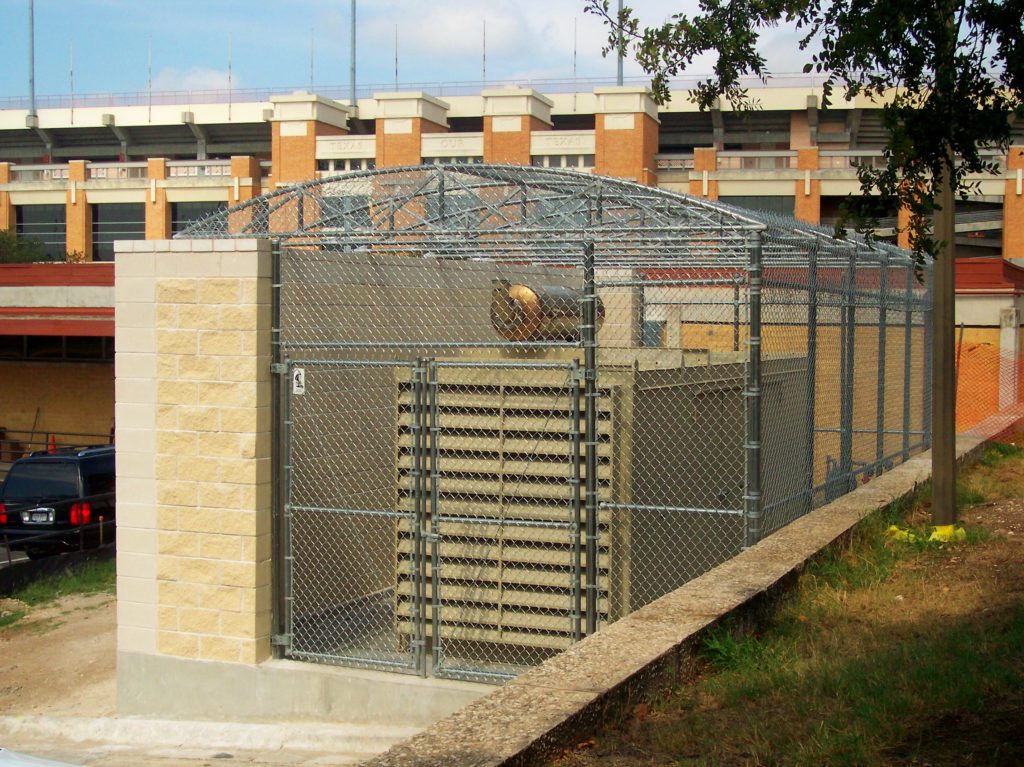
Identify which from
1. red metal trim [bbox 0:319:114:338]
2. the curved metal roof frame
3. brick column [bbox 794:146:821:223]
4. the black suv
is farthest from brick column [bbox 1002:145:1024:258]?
the black suv

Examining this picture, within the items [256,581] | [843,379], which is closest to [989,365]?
[843,379]

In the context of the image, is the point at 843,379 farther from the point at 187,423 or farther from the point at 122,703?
the point at 122,703

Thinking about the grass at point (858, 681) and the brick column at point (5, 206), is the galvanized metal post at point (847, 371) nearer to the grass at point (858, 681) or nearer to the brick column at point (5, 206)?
the grass at point (858, 681)

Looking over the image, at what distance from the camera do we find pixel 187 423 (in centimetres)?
936

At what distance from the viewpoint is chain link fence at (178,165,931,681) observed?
8.76 metres

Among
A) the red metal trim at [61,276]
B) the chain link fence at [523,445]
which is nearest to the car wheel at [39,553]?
the chain link fence at [523,445]

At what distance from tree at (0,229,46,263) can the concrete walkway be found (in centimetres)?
4607

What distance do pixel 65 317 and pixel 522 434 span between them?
62.7 feet

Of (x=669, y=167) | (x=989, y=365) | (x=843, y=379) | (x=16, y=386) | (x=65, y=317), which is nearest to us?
(x=843, y=379)

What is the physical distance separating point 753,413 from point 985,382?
12.9 m

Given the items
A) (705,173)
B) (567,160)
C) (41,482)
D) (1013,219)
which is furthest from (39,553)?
(1013,219)

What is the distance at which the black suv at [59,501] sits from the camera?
658 inches

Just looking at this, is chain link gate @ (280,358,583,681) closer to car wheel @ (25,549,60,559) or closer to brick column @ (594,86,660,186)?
car wheel @ (25,549,60,559)

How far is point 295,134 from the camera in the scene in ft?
186
